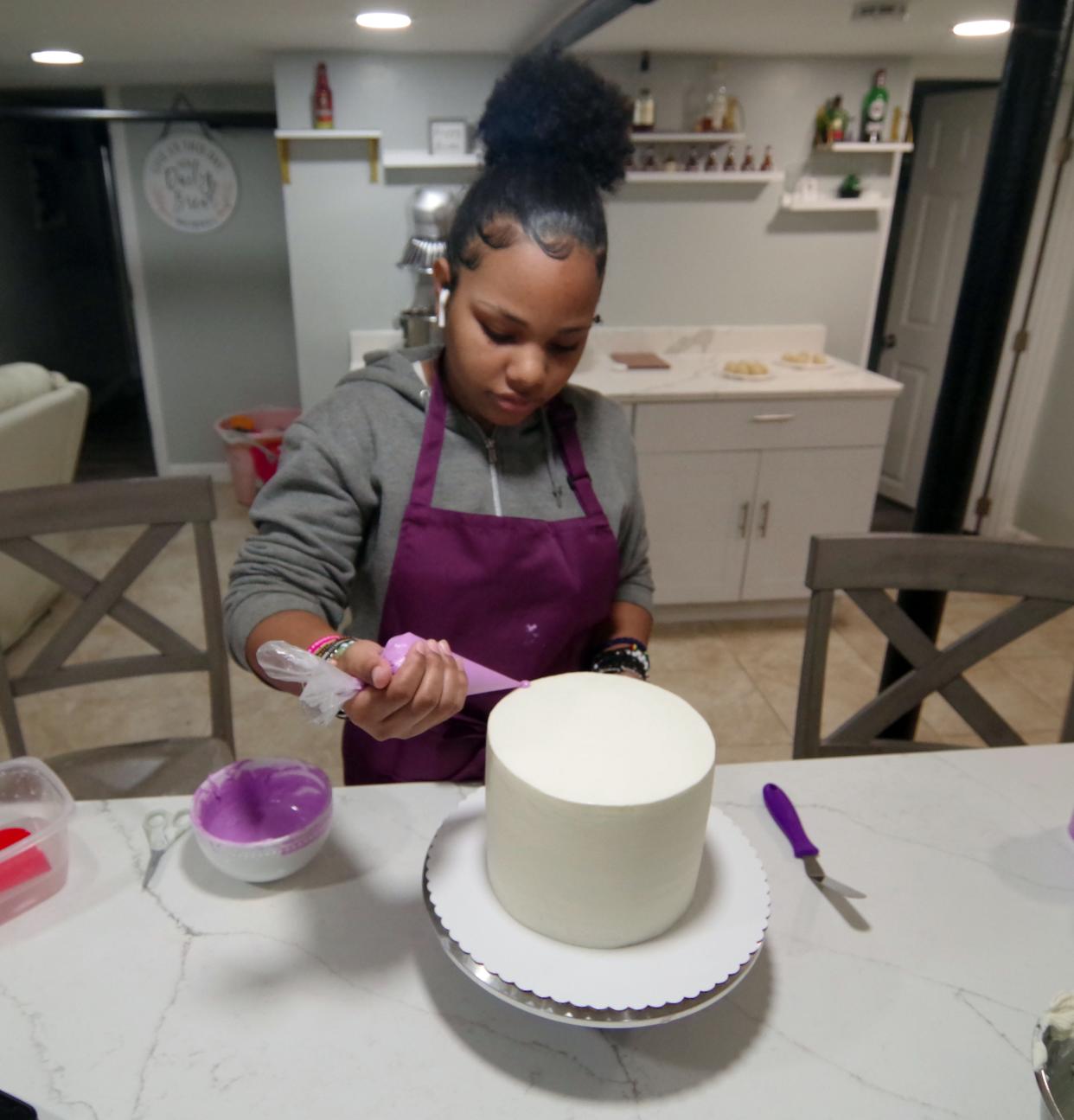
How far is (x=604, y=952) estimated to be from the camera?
26.2 inches

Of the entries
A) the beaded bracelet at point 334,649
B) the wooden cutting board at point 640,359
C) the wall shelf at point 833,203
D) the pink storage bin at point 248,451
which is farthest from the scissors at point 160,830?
the wall shelf at point 833,203

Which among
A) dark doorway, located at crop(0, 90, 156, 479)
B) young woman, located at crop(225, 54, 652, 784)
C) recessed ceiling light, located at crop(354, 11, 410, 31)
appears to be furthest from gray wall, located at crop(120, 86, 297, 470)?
young woman, located at crop(225, 54, 652, 784)

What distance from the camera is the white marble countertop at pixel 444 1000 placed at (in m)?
0.63

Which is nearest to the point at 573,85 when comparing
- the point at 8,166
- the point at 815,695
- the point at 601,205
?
the point at 601,205

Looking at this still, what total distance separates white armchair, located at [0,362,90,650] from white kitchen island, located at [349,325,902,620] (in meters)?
1.66

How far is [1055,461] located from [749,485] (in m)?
1.52

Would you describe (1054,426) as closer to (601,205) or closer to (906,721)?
(906,721)

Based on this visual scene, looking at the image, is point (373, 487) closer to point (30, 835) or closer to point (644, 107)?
point (30, 835)

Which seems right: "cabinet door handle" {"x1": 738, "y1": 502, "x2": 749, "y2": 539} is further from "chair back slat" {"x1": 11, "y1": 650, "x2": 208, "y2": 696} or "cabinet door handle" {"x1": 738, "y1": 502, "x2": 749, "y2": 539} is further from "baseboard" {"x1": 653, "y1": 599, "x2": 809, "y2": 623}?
"chair back slat" {"x1": 11, "y1": 650, "x2": 208, "y2": 696}

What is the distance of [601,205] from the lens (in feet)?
3.11

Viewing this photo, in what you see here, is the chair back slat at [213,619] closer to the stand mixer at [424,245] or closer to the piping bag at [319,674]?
the piping bag at [319,674]

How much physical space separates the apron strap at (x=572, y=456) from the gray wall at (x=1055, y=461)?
2.97m

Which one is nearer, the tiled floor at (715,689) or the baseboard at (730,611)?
the tiled floor at (715,689)

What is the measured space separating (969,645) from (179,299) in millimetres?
3812
